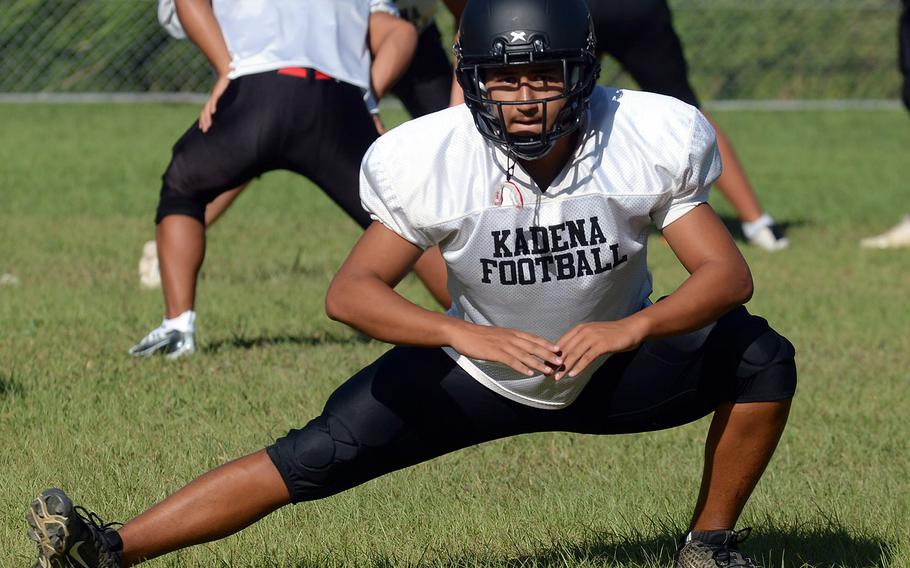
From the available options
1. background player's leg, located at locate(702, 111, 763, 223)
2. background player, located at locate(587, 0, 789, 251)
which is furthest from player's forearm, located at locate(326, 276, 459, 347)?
background player's leg, located at locate(702, 111, 763, 223)

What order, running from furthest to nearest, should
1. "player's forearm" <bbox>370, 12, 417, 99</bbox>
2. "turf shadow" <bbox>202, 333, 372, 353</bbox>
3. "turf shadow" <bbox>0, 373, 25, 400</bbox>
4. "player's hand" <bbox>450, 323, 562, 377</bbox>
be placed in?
"turf shadow" <bbox>202, 333, 372, 353</bbox>, "player's forearm" <bbox>370, 12, 417, 99</bbox>, "turf shadow" <bbox>0, 373, 25, 400</bbox>, "player's hand" <bbox>450, 323, 562, 377</bbox>

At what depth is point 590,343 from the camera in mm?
3137

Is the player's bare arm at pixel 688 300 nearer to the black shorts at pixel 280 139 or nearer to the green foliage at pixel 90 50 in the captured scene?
the black shorts at pixel 280 139

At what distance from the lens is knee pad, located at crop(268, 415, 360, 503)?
343 centimetres

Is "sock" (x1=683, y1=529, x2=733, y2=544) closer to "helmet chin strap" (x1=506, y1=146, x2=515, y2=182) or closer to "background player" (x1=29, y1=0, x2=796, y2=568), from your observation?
"background player" (x1=29, y1=0, x2=796, y2=568)

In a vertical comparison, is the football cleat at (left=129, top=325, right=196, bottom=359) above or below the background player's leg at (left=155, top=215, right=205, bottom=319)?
below

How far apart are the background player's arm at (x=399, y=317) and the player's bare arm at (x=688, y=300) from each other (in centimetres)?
7

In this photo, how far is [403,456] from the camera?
3.54 meters

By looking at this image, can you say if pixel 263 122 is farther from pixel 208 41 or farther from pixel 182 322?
pixel 182 322

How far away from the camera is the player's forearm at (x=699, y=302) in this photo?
3266 millimetres

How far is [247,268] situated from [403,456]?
16.2 ft

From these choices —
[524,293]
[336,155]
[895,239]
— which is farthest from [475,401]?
[895,239]

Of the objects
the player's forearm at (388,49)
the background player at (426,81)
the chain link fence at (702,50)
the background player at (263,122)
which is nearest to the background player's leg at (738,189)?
the background player at (426,81)

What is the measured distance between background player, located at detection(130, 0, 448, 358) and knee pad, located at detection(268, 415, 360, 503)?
2.33m
